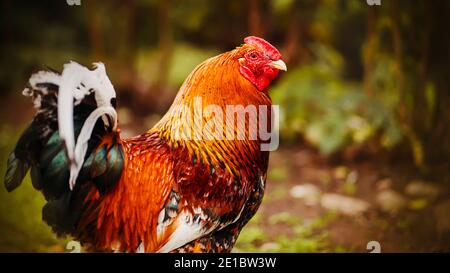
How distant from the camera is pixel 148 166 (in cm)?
217

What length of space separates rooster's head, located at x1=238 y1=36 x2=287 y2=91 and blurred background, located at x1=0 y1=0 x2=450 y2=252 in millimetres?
1281

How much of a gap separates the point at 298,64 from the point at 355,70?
1.00 metres

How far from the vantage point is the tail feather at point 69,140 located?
191 centimetres

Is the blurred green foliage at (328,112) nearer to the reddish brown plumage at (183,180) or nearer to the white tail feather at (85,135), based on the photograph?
the reddish brown plumage at (183,180)

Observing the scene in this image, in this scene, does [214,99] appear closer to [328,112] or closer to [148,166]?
[148,166]

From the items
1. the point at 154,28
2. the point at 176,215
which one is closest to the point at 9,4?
the point at 154,28

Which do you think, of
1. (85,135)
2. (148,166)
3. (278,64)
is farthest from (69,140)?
(278,64)

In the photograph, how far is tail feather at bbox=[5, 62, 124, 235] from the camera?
1.91 metres

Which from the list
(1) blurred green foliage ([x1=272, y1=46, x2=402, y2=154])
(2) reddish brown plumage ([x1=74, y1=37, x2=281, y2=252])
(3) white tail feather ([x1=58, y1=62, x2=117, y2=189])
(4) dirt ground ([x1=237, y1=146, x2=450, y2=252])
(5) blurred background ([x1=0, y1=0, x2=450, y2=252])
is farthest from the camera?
(1) blurred green foliage ([x1=272, y1=46, x2=402, y2=154])

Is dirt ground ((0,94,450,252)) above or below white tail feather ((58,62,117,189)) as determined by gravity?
below

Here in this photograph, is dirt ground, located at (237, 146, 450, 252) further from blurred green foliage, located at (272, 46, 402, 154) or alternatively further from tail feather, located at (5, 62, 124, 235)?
tail feather, located at (5, 62, 124, 235)

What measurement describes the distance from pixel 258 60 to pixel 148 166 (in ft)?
2.22

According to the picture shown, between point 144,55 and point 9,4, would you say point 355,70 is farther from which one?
point 9,4

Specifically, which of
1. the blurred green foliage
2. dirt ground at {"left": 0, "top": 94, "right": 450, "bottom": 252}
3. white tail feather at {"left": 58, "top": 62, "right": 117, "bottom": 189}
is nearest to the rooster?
white tail feather at {"left": 58, "top": 62, "right": 117, "bottom": 189}
